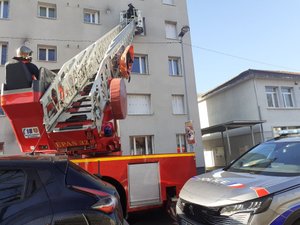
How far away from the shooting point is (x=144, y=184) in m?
6.61

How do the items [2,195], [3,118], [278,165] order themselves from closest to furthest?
[2,195], [278,165], [3,118]

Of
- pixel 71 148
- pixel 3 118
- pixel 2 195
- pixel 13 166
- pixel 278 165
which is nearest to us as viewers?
pixel 2 195

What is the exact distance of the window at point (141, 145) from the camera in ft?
60.4

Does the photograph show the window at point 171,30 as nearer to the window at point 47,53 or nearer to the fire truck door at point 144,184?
the window at point 47,53

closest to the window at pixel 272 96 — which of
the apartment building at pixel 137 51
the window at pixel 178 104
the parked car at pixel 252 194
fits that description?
the apartment building at pixel 137 51

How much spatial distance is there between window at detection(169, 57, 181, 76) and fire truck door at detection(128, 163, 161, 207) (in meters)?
14.7

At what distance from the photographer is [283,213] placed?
146 inches

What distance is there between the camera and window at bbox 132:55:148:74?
65.5 feet

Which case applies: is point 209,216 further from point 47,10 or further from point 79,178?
point 47,10

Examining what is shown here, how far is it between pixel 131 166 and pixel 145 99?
13069 mm

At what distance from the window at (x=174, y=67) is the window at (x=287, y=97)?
28.4 ft

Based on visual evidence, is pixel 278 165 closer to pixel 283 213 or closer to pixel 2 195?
pixel 283 213

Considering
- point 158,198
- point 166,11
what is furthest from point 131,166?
point 166,11

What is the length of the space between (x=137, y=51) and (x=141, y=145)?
6124 millimetres
